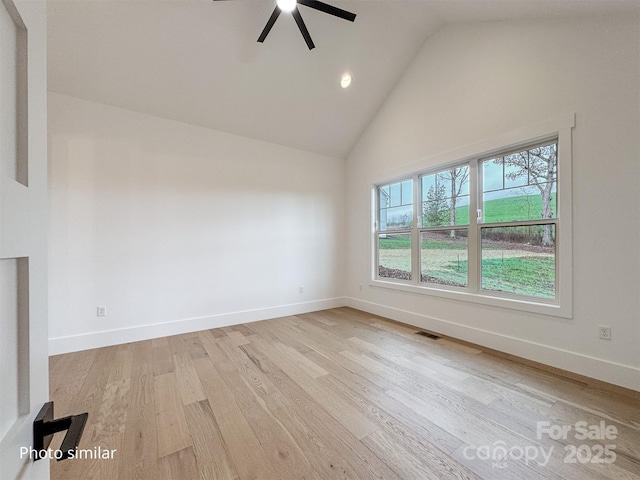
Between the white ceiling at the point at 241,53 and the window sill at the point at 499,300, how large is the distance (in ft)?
7.88

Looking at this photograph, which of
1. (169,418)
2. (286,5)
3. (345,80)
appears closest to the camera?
(169,418)

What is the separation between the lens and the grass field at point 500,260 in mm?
2527

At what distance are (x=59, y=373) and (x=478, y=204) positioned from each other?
449 cm

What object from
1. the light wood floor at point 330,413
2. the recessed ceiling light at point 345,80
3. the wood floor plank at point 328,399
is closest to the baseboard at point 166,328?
the light wood floor at point 330,413

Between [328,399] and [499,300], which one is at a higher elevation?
[499,300]

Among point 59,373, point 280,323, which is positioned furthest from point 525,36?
point 59,373

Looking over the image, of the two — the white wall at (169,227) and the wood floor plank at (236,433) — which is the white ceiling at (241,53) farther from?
the wood floor plank at (236,433)

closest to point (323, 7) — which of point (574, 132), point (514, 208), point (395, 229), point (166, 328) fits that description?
point (574, 132)

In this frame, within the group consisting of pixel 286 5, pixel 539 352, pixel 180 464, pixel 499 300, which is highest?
pixel 286 5

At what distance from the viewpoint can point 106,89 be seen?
2820mm

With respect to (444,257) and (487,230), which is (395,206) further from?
(487,230)

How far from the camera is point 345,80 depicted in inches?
134

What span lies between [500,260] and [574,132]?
131 cm

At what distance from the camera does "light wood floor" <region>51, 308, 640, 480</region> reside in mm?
1346
